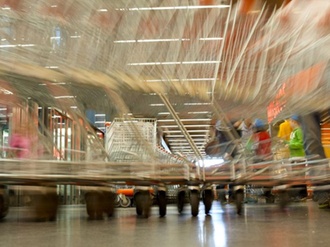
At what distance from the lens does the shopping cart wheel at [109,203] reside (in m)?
3.60

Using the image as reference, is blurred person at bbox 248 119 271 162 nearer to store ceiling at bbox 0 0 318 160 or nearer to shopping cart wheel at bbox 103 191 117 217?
store ceiling at bbox 0 0 318 160

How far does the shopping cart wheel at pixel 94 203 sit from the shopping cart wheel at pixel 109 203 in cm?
4

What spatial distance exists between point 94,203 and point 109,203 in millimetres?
167

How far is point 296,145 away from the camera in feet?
16.2

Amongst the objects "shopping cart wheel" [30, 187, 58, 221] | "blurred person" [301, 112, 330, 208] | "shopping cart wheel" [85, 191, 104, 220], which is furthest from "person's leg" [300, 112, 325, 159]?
"shopping cart wheel" [30, 187, 58, 221]

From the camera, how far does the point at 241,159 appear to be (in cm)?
350

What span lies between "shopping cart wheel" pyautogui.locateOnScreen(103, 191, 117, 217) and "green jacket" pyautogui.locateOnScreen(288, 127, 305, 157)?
1805mm

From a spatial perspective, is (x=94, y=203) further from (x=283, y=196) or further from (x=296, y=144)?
(x=296, y=144)

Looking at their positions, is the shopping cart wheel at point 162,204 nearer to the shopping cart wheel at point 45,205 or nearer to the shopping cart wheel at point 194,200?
the shopping cart wheel at point 194,200

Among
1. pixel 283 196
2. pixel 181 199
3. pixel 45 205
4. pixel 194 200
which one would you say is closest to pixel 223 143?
pixel 194 200

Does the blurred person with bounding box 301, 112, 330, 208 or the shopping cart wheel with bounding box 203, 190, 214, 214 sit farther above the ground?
the blurred person with bounding box 301, 112, 330, 208

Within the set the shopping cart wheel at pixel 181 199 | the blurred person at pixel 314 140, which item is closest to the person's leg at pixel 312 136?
the blurred person at pixel 314 140

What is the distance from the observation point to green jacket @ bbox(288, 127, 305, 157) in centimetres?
486

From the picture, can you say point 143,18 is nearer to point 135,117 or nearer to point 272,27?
point 272,27
